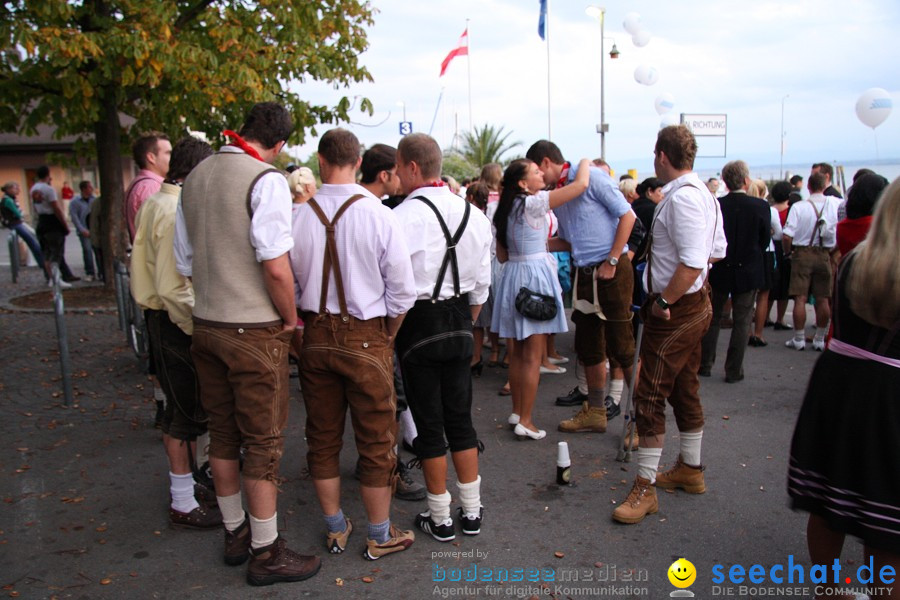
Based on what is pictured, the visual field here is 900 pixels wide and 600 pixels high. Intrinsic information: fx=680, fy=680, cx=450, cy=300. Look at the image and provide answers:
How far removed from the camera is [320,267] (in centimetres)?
318

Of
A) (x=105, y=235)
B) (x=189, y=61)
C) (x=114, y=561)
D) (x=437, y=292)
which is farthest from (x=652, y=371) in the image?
(x=105, y=235)

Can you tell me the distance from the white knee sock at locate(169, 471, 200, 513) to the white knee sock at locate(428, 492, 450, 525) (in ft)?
4.43

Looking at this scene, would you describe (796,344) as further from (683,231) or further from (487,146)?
(487,146)

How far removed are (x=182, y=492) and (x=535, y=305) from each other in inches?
101

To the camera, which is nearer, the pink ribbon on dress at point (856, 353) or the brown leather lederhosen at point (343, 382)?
the pink ribbon on dress at point (856, 353)

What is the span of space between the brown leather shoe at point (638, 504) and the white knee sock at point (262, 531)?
185 cm

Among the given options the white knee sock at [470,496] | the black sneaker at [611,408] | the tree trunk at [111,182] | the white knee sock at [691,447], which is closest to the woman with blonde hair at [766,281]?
the black sneaker at [611,408]

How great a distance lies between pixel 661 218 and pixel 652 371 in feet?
2.86

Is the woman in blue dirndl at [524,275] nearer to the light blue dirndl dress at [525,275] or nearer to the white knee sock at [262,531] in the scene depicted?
the light blue dirndl dress at [525,275]

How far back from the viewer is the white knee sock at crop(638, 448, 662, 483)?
387cm

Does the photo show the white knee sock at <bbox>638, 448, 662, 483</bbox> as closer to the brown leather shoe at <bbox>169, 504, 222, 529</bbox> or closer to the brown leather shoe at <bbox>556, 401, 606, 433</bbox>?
the brown leather shoe at <bbox>556, 401, 606, 433</bbox>

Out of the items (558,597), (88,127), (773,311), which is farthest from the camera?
(773,311)

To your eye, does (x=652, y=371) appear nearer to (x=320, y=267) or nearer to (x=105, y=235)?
(x=320, y=267)

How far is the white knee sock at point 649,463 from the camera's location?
3.87 metres
